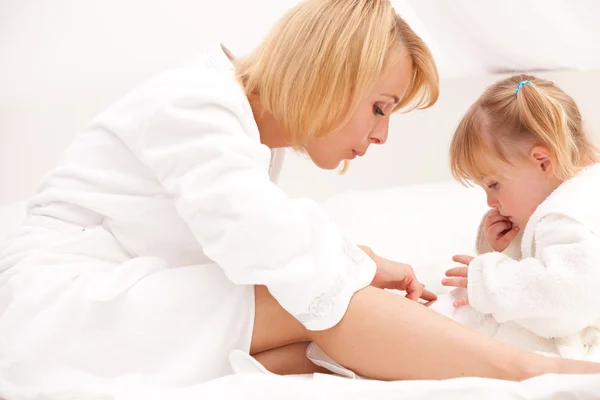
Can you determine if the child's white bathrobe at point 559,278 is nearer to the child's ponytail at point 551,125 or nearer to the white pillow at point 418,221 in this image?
the child's ponytail at point 551,125

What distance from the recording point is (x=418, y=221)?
2.01 metres

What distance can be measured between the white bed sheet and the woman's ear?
0.36 meters

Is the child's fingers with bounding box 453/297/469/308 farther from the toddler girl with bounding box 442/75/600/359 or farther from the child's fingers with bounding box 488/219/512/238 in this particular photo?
the child's fingers with bounding box 488/219/512/238

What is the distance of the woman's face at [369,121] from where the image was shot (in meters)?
1.39

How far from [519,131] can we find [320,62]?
15.3 inches

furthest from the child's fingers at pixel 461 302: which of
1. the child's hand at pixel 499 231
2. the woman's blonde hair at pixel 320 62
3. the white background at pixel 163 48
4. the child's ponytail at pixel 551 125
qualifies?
the white background at pixel 163 48

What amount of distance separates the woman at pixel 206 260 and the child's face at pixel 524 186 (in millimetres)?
323

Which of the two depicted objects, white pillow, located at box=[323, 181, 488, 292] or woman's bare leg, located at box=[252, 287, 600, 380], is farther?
white pillow, located at box=[323, 181, 488, 292]

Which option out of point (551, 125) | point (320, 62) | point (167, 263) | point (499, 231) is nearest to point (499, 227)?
point (499, 231)

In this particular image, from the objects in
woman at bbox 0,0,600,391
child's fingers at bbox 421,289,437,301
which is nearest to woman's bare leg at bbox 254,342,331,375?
woman at bbox 0,0,600,391

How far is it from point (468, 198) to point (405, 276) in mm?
825

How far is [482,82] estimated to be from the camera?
2.35 m

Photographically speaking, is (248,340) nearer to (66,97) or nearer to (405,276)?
(405,276)

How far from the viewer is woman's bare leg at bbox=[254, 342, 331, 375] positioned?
121cm
